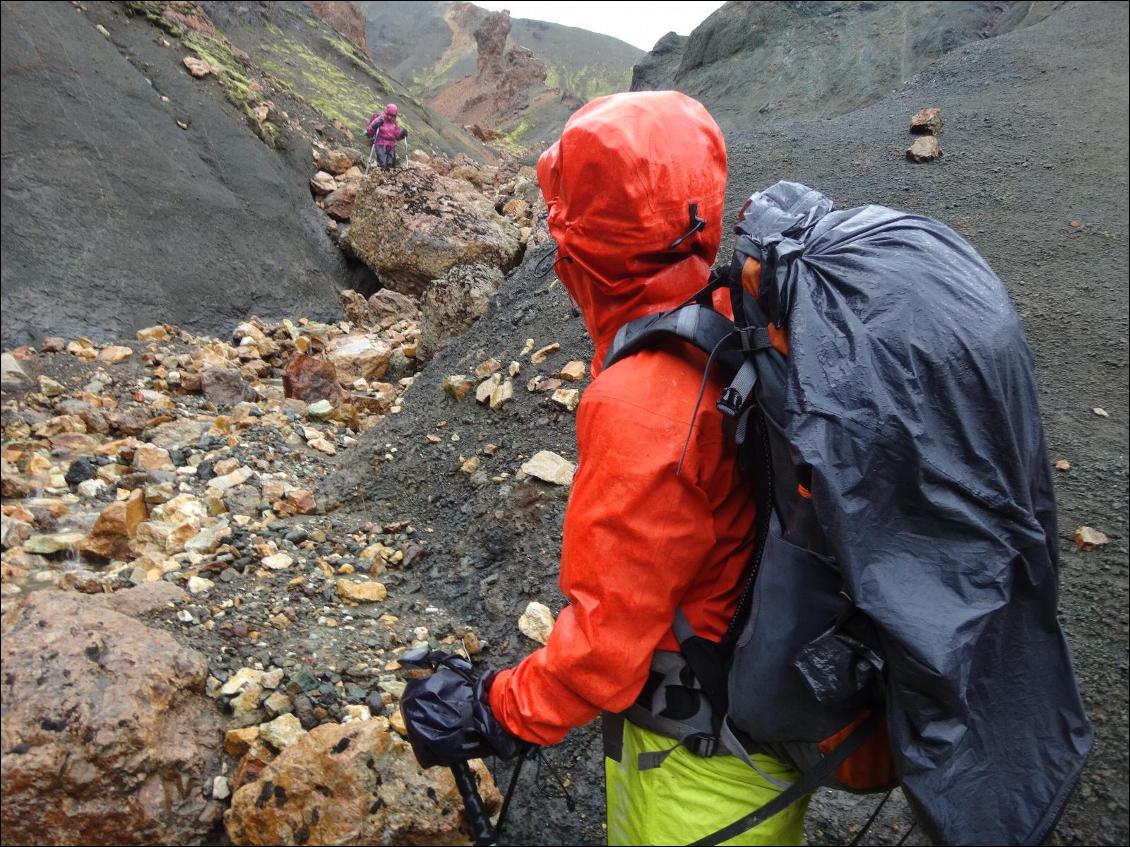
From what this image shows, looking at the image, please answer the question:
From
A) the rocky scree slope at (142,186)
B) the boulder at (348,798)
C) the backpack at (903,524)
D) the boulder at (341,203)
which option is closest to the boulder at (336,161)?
the rocky scree slope at (142,186)

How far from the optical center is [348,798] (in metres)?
2.43

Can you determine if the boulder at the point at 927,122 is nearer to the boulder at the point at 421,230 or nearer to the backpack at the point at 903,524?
the boulder at the point at 421,230

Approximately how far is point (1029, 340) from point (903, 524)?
455cm

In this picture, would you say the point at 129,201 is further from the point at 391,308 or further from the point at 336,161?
the point at 336,161

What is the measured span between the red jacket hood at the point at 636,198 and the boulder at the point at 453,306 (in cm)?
571

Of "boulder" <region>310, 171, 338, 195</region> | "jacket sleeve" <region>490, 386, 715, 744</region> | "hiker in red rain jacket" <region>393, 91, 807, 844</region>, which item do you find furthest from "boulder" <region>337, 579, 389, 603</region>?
"boulder" <region>310, 171, 338, 195</region>

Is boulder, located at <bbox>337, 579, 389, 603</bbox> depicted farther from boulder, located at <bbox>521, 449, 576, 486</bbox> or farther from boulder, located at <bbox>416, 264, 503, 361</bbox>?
boulder, located at <bbox>416, 264, 503, 361</bbox>

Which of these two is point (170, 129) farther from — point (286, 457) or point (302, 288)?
point (286, 457)

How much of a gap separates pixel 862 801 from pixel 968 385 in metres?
2.18

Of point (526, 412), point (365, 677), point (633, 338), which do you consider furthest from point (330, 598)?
point (633, 338)

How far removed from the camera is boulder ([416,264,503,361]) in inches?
286

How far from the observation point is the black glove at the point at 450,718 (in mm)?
1611

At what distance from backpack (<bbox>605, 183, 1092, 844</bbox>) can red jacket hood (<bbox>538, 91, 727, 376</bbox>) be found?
0.17 m

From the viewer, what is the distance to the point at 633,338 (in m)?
1.45
